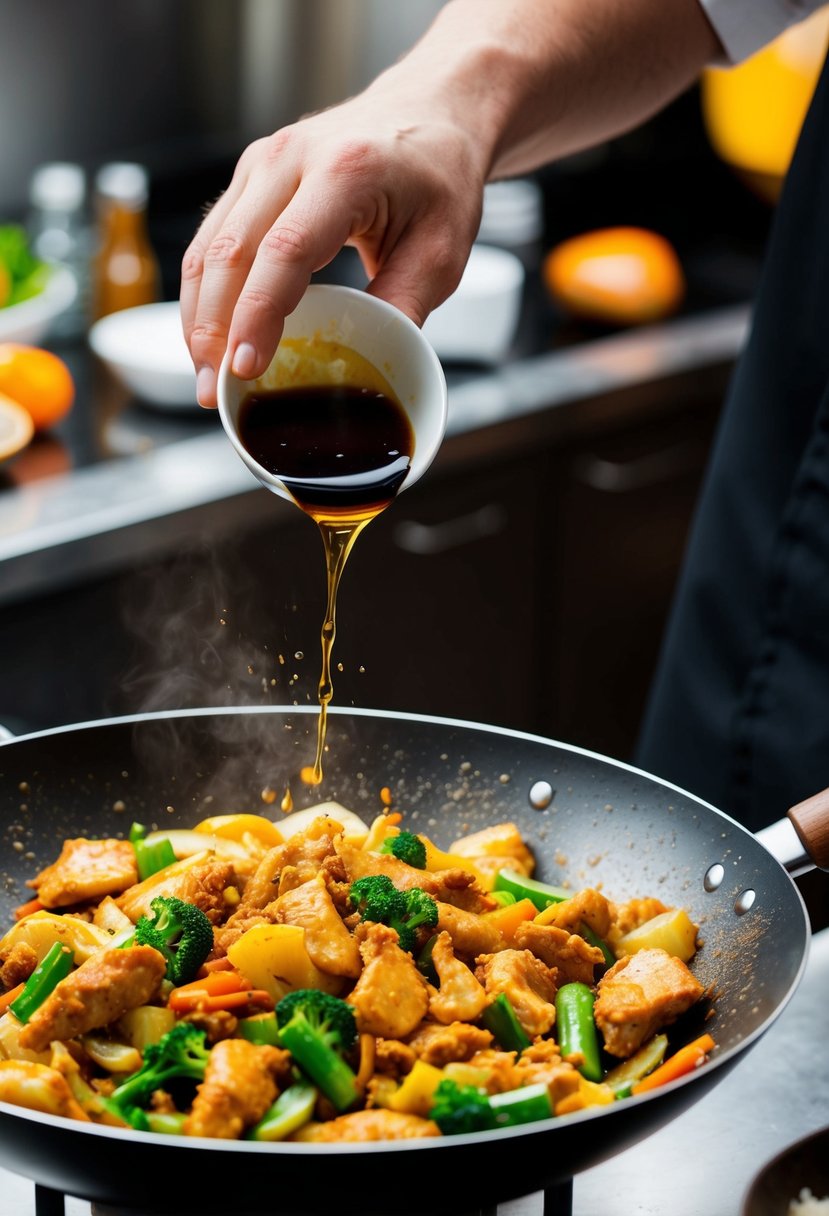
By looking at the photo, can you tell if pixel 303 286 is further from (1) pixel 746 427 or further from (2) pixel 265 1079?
(1) pixel 746 427

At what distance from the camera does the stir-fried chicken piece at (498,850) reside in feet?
4.58

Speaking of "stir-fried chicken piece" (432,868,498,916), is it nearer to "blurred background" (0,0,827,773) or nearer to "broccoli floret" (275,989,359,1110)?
"broccoli floret" (275,989,359,1110)

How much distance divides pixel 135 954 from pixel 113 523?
4.64 ft

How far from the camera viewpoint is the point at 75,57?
139 inches

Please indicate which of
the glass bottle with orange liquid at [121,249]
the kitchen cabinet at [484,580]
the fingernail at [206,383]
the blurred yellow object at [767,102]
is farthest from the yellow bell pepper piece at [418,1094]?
the blurred yellow object at [767,102]

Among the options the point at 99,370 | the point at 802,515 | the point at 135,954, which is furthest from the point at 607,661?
the point at 135,954

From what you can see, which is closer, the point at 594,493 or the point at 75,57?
the point at 594,493

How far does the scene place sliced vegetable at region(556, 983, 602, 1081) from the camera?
3.82ft

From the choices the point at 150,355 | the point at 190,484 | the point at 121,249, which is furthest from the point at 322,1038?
the point at 121,249

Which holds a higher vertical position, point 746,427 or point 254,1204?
point 254,1204

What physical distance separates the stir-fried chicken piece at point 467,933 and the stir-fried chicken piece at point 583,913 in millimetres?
55

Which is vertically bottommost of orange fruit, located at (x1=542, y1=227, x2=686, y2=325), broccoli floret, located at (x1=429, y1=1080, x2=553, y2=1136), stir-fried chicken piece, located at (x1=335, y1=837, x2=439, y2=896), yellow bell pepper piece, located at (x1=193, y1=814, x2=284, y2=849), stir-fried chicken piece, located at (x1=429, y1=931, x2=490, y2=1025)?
orange fruit, located at (x1=542, y1=227, x2=686, y2=325)

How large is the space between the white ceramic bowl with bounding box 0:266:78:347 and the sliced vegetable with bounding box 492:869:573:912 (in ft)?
6.11

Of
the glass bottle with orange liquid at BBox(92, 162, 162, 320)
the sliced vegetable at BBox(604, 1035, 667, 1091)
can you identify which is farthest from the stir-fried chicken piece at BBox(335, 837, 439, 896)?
the glass bottle with orange liquid at BBox(92, 162, 162, 320)
